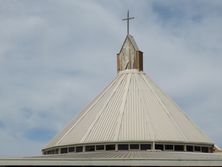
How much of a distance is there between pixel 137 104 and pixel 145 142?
4.64 m

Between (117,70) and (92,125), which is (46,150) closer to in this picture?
(92,125)

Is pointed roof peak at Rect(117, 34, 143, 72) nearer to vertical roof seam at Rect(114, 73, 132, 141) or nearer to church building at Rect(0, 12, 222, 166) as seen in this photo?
church building at Rect(0, 12, 222, 166)

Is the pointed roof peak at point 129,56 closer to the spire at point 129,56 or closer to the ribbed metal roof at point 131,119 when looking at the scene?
the spire at point 129,56

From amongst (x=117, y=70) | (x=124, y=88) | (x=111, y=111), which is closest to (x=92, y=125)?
(x=111, y=111)

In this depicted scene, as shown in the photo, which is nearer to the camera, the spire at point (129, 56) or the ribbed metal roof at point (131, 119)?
the ribbed metal roof at point (131, 119)

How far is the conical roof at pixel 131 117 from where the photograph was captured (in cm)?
3694

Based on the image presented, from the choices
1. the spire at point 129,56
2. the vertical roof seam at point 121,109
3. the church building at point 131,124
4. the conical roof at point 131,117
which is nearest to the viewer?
the church building at point 131,124

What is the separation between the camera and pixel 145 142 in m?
36.0

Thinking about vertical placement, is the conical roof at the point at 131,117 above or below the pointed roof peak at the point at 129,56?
below

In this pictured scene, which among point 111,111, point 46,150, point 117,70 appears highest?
point 117,70

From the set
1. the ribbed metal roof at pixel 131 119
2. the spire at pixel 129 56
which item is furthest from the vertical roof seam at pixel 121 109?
the spire at pixel 129 56

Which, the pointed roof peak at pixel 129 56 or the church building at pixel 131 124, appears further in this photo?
the pointed roof peak at pixel 129 56

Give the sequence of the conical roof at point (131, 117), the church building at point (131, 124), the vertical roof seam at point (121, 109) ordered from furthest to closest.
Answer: the conical roof at point (131, 117) < the vertical roof seam at point (121, 109) < the church building at point (131, 124)

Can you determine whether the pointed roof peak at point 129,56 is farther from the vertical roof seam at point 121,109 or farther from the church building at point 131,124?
the vertical roof seam at point 121,109
